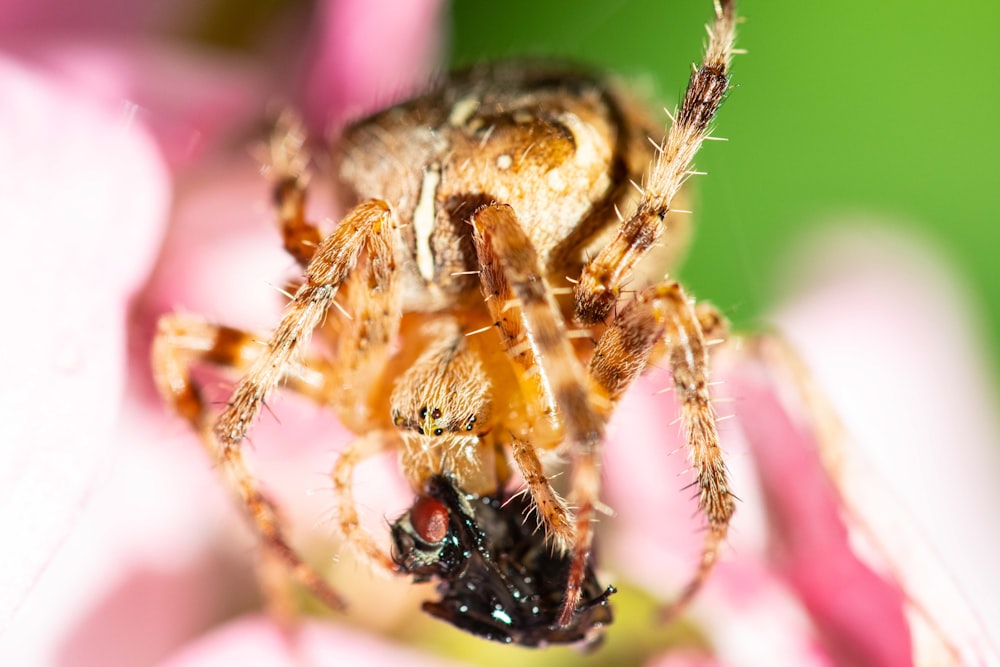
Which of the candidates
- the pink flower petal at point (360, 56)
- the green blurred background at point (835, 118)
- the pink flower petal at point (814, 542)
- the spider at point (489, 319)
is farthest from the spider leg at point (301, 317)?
the green blurred background at point (835, 118)

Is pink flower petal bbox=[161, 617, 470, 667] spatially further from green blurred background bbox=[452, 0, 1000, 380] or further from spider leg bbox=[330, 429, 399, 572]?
green blurred background bbox=[452, 0, 1000, 380]

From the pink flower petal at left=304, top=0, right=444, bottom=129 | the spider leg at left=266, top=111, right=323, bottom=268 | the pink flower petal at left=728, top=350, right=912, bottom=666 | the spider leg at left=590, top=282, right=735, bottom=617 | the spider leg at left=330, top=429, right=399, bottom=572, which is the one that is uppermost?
the pink flower petal at left=304, top=0, right=444, bottom=129

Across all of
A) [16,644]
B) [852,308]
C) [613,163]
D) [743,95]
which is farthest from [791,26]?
[16,644]

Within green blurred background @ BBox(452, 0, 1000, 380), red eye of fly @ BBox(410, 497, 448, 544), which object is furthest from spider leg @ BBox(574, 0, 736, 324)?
green blurred background @ BBox(452, 0, 1000, 380)

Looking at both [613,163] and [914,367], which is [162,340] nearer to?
[613,163]

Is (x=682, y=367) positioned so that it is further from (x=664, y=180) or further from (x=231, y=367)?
(x=231, y=367)

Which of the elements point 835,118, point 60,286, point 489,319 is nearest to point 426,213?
point 489,319
